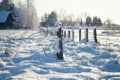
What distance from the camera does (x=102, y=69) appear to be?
313 inches

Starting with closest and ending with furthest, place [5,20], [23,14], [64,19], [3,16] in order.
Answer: [5,20] → [3,16] → [23,14] → [64,19]

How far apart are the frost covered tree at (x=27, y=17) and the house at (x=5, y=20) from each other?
5.35m

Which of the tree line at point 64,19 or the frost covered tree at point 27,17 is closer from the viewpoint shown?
the frost covered tree at point 27,17

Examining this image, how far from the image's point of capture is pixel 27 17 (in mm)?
73500

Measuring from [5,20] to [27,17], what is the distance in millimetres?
14862

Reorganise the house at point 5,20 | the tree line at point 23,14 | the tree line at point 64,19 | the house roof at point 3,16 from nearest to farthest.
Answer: the house roof at point 3,16 → the house at point 5,20 → the tree line at point 23,14 → the tree line at point 64,19

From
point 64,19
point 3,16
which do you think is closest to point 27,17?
point 3,16

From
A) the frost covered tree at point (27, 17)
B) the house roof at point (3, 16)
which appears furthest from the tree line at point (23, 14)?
the house roof at point (3, 16)

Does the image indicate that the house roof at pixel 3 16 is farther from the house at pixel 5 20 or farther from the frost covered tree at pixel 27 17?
the frost covered tree at pixel 27 17

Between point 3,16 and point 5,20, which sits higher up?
point 3,16

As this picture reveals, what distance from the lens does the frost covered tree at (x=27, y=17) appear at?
70.5 m

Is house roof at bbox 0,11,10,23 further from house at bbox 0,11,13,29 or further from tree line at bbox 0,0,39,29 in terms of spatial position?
tree line at bbox 0,0,39,29

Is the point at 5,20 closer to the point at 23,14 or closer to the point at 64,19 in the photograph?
the point at 23,14

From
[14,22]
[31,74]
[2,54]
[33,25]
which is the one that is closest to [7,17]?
[14,22]
